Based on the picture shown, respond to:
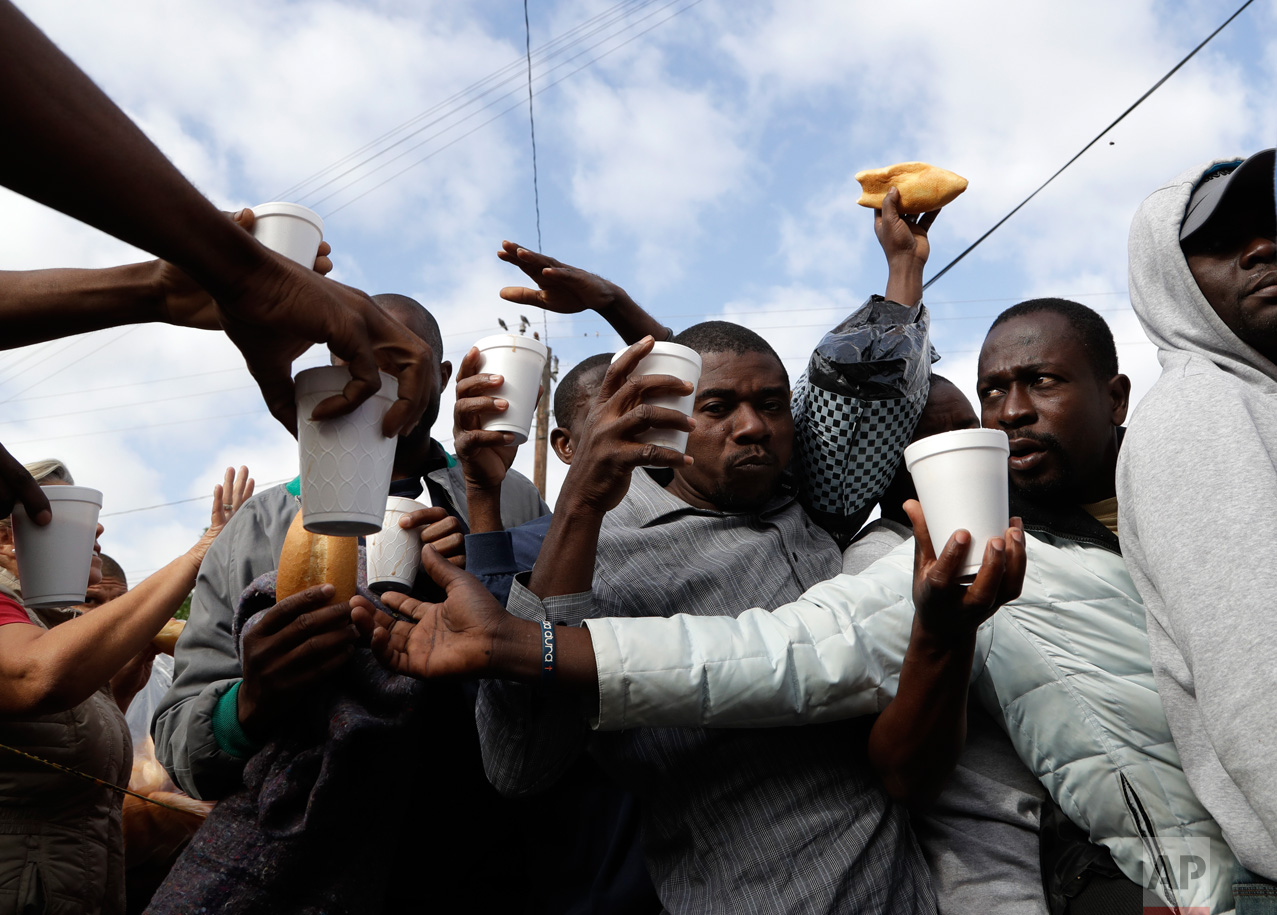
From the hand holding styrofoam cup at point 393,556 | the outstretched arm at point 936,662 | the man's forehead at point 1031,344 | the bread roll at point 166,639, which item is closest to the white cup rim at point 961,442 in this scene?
the outstretched arm at point 936,662

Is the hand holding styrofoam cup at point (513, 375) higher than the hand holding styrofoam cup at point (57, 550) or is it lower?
higher

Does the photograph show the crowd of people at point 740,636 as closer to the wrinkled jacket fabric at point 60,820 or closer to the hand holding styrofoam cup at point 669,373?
the hand holding styrofoam cup at point 669,373

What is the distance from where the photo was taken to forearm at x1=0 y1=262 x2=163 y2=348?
192 cm

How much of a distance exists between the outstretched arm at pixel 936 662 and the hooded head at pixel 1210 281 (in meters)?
0.73

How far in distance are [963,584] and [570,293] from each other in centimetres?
150

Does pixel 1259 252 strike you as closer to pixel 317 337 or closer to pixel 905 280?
pixel 905 280

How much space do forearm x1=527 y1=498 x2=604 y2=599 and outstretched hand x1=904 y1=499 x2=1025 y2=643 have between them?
62 centimetres

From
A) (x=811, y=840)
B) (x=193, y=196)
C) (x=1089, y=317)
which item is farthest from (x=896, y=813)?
(x=193, y=196)

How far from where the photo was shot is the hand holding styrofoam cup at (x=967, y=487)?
1721mm

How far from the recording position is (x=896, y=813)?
6.69ft

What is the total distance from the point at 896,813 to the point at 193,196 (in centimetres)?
178

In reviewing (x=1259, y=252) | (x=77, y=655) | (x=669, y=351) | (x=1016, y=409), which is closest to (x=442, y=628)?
(x=669, y=351)

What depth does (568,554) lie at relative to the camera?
75.9 inches

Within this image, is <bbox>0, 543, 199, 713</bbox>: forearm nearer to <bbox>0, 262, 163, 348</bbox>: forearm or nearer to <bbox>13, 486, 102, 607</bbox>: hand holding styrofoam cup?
<bbox>13, 486, 102, 607</bbox>: hand holding styrofoam cup
